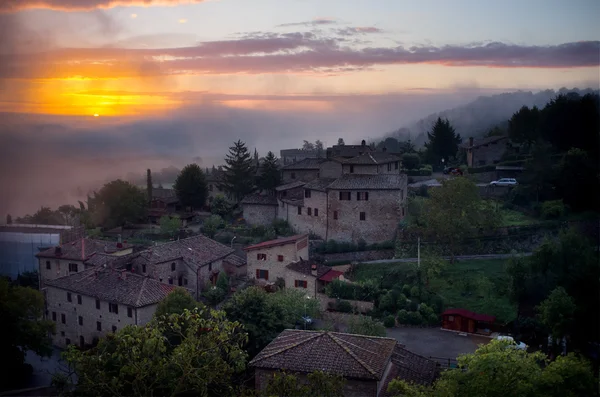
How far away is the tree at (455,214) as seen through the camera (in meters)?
22.2

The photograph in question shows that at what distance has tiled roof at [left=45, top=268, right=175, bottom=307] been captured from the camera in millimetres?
18531

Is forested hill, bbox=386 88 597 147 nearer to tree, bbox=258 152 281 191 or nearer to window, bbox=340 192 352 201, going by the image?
tree, bbox=258 152 281 191

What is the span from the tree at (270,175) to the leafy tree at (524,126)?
14.5 meters

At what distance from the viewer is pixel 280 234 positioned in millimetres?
26281

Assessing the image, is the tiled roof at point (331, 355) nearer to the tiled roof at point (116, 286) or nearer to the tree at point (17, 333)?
the tiled roof at point (116, 286)

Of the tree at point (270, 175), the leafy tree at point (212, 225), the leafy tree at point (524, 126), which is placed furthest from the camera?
the leafy tree at point (524, 126)

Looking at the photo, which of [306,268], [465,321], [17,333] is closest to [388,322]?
[465,321]

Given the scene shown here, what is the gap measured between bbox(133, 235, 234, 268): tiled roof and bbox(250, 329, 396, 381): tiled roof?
9118mm

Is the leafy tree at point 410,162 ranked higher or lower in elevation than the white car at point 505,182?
higher

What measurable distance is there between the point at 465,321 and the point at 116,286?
36.6ft

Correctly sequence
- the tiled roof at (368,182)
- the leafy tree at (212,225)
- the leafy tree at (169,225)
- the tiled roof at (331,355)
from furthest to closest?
the leafy tree at (169,225) < the leafy tree at (212,225) < the tiled roof at (368,182) < the tiled roof at (331,355)

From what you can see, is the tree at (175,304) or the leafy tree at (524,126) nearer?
the tree at (175,304)

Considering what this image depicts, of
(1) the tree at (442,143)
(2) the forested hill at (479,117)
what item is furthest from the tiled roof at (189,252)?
(2) the forested hill at (479,117)

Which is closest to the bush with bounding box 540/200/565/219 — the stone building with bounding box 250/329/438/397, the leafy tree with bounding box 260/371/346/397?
the stone building with bounding box 250/329/438/397
